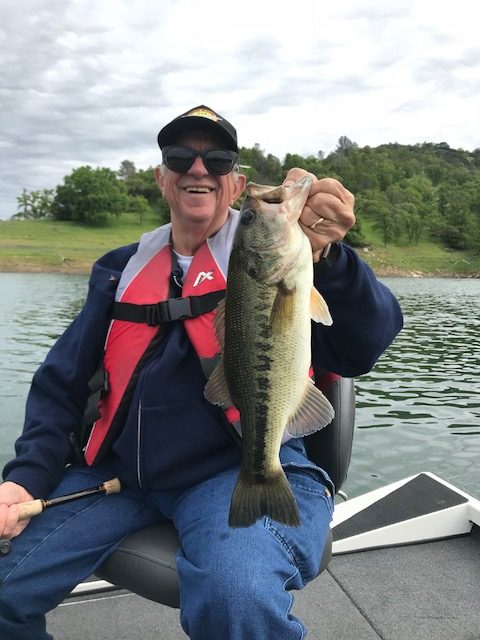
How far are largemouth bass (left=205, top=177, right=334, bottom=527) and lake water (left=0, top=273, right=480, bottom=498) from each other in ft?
18.7

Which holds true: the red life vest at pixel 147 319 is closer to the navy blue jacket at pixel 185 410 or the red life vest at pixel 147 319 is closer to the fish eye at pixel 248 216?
the navy blue jacket at pixel 185 410

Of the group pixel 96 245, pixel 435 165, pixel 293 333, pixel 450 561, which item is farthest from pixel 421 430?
pixel 435 165

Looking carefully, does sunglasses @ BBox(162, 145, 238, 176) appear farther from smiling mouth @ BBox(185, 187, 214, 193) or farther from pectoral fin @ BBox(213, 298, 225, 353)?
pectoral fin @ BBox(213, 298, 225, 353)

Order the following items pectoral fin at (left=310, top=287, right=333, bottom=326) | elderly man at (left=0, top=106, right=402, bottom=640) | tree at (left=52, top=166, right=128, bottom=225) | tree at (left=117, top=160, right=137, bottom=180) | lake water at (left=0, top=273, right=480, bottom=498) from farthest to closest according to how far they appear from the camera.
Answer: tree at (left=117, top=160, right=137, bottom=180), tree at (left=52, top=166, right=128, bottom=225), lake water at (left=0, top=273, right=480, bottom=498), pectoral fin at (left=310, top=287, right=333, bottom=326), elderly man at (left=0, top=106, right=402, bottom=640)

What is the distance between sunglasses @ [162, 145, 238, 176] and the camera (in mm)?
3125

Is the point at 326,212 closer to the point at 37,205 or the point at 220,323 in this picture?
the point at 220,323

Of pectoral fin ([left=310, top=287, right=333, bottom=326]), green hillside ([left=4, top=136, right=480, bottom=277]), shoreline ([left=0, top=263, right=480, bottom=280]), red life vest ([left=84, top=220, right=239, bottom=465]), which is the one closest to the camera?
pectoral fin ([left=310, top=287, right=333, bottom=326])

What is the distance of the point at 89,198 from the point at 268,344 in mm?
95160

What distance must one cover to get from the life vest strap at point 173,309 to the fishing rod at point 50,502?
0.82m

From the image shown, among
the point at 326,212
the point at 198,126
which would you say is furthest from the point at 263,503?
the point at 198,126

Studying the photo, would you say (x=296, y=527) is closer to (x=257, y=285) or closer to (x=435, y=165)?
(x=257, y=285)

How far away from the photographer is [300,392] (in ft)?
8.45

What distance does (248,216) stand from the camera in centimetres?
239

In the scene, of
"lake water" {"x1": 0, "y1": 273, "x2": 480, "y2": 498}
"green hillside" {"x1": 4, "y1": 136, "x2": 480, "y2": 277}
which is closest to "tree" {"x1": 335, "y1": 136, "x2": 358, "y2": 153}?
"green hillside" {"x1": 4, "y1": 136, "x2": 480, "y2": 277}
